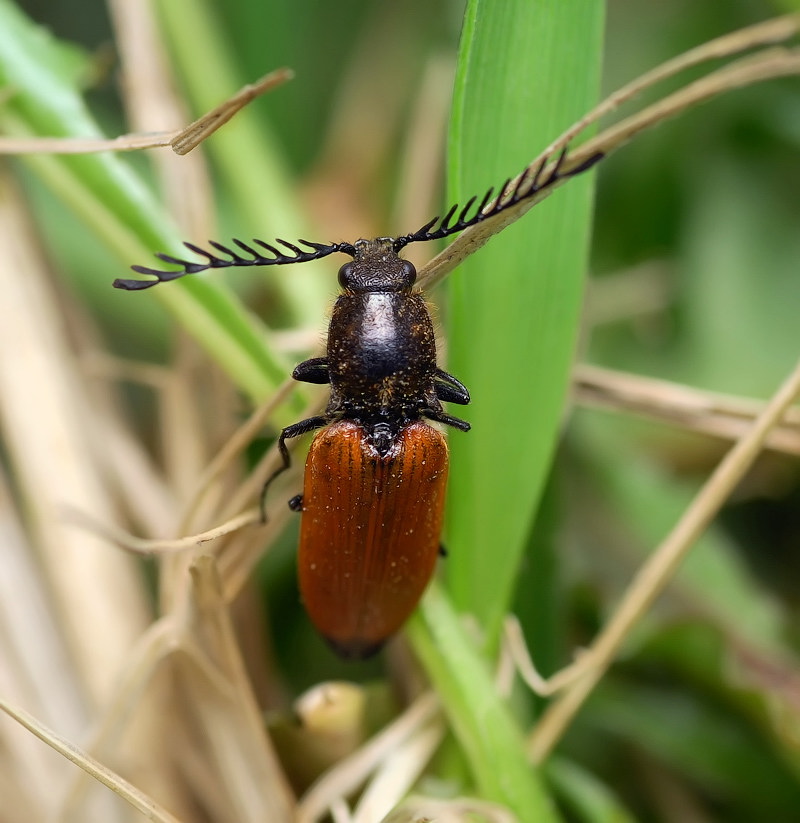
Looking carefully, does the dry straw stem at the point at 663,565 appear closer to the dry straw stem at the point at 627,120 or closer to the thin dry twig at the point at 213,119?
the dry straw stem at the point at 627,120

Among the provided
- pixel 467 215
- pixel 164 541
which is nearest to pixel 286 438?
pixel 164 541

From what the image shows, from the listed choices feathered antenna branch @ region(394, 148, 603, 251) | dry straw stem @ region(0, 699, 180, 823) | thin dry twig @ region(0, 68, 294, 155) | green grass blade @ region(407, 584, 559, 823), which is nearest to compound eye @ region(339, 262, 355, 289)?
feathered antenna branch @ region(394, 148, 603, 251)

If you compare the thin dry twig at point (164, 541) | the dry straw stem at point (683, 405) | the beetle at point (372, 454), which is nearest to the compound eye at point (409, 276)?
the beetle at point (372, 454)

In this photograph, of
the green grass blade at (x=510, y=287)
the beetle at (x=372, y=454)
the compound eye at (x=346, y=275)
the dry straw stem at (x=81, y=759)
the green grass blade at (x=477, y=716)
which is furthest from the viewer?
the compound eye at (x=346, y=275)

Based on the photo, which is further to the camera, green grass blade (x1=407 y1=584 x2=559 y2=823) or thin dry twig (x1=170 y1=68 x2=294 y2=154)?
green grass blade (x1=407 y1=584 x2=559 y2=823)

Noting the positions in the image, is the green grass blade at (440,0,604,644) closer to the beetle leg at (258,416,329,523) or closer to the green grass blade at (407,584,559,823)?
the green grass blade at (407,584,559,823)
